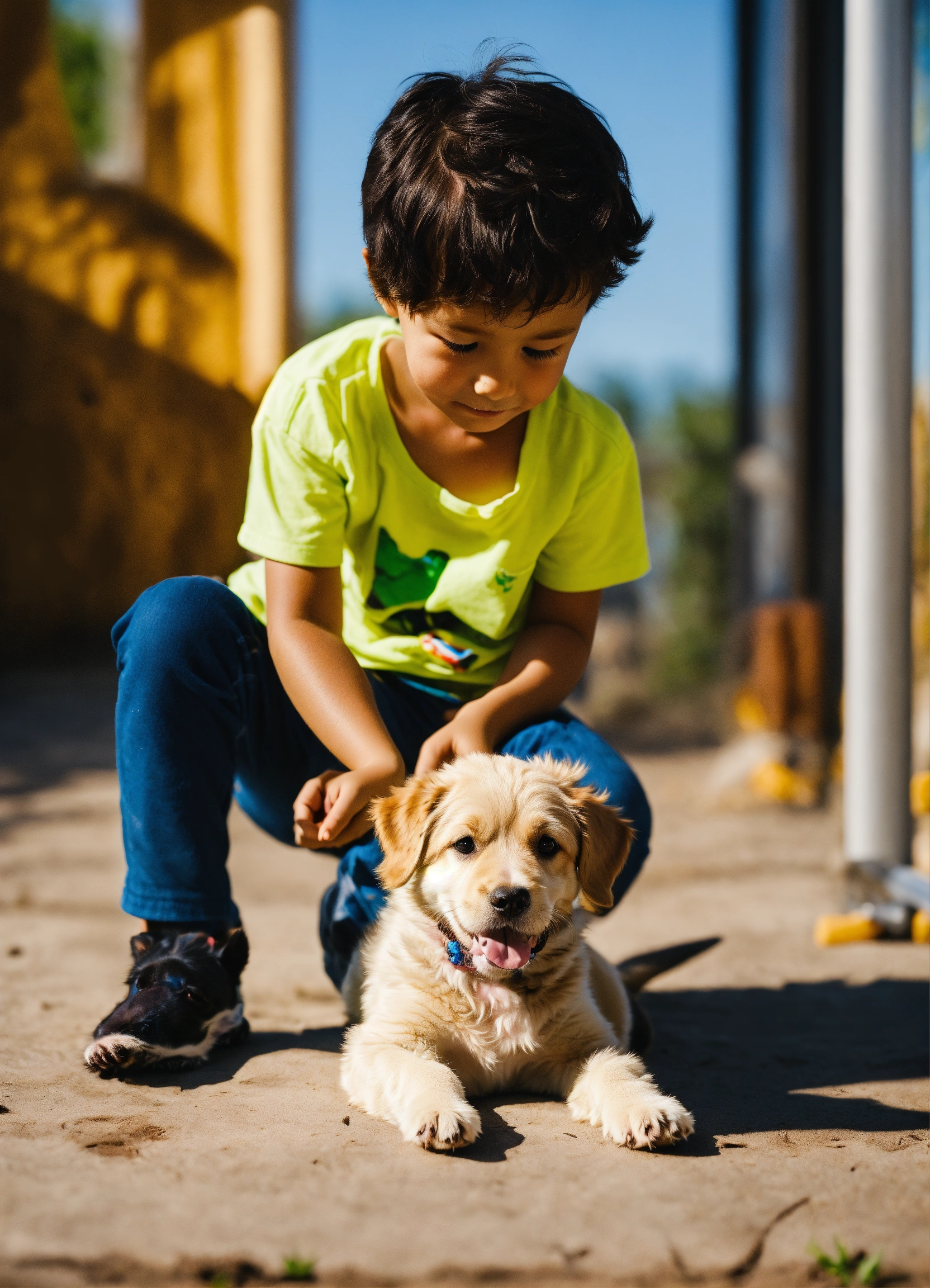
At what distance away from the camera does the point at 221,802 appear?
2391 mm

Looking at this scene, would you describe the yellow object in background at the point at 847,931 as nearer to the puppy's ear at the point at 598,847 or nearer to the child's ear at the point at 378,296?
the puppy's ear at the point at 598,847

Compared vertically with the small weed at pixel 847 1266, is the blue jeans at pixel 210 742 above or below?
above

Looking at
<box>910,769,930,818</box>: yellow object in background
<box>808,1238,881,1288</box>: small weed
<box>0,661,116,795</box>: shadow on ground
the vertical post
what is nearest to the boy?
<box>808,1238,881,1288</box>: small weed

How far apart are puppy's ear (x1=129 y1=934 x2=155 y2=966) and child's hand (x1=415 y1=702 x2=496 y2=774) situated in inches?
24.1

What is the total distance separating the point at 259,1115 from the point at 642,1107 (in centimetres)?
63

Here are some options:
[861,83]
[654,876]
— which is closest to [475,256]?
[861,83]

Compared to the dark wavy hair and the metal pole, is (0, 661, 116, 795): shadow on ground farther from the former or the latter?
the dark wavy hair

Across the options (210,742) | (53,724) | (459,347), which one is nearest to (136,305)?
(53,724)

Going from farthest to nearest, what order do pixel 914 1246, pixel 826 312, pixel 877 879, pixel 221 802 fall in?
pixel 826 312 → pixel 877 879 → pixel 221 802 → pixel 914 1246

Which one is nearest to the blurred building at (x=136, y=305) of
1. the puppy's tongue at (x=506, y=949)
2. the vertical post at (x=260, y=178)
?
the vertical post at (x=260, y=178)

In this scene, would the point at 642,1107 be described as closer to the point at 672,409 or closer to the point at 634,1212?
the point at 634,1212

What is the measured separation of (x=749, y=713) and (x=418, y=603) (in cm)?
431

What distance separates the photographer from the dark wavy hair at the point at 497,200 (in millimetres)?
2035

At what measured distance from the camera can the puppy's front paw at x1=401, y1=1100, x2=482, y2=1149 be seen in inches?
71.0
